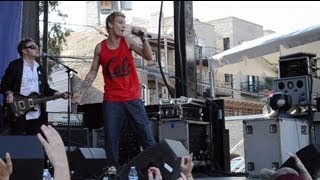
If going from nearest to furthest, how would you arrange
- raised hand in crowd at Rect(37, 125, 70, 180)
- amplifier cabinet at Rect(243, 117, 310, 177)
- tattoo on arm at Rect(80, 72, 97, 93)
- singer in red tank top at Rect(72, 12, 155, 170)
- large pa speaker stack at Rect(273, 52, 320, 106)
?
raised hand in crowd at Rect(37, 125, 70, 180) → singer in red tank top at Rect(72, 12, 155, 170) → tattoo on arm at Rect(80, 72, 97, 93) → amplifier cabinet at Rect(243, 117, 310, 177) → large pa speaker stack at Rect(273, 52, 320, 106)

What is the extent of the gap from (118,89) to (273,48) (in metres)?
3.42

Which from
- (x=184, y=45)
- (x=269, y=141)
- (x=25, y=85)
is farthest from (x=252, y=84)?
(x=25, y=85)

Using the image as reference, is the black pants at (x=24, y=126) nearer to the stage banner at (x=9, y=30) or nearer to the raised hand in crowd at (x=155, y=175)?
the stage banner at (x=9, y=30)

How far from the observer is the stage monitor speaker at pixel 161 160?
4.13 m

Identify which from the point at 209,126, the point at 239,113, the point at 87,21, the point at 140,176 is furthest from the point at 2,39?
the point at 239,113

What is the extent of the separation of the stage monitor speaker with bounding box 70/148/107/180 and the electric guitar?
0.80 metres

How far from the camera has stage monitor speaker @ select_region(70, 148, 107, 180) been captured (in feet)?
19.4

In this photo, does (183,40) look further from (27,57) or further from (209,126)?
(27,57)

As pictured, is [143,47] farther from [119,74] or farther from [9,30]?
[9,30]

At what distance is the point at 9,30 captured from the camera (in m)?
7.37

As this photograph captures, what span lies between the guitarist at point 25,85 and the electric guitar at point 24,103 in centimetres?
3

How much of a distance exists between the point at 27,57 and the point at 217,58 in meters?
3.64

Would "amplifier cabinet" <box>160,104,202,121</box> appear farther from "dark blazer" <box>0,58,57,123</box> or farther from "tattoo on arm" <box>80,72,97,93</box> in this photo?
"tattoo on arm" <box>80,72,97,93</box>

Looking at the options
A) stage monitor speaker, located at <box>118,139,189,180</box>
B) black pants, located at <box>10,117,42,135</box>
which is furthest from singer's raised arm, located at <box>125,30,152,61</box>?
black pants, located at <box>10,117,42,135</box>
